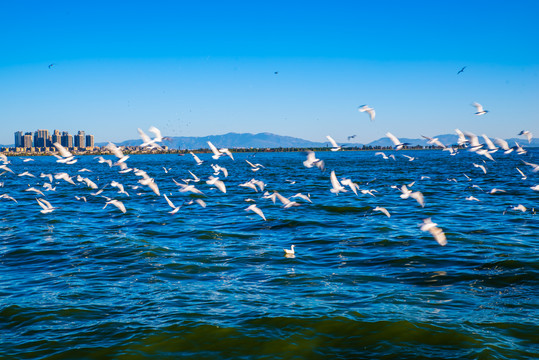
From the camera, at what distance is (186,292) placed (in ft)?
32.3

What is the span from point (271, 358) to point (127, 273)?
5.34m

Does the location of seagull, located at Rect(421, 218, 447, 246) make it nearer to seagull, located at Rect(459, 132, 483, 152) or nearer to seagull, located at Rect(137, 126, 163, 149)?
seagull, located at Rect(459, 132, 483, 152)

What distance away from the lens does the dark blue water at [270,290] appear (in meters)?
7.58

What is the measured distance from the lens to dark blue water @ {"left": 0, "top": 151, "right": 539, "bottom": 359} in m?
7.58

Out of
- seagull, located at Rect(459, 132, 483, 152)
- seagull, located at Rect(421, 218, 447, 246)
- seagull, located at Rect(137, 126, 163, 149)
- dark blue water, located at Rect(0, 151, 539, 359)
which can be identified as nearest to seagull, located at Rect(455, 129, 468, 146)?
seagull, located at Rect(459, 132, 483, 152)

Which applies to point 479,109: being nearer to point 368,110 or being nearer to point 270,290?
point 368,110

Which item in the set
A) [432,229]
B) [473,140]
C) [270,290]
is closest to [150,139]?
[270,290]

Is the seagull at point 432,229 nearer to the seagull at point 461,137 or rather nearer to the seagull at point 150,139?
the seagull at point 461,137

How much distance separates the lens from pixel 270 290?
389 inches

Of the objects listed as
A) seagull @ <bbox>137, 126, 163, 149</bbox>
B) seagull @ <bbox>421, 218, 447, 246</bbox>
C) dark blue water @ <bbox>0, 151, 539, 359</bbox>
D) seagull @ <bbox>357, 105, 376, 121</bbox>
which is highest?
seagull @ <bbox>357, 105, 376, 121</bbox>

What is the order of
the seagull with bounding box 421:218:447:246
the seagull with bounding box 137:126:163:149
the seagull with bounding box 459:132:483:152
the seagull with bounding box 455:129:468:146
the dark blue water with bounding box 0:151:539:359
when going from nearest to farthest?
the dark blue water with bounding box 0:151:539:359
the seagull with bounding box 421:218:447:246
the seagull with bounding box 137:126:163:149
the seagull with bounding box 459:132:483:152
the seagull with bounding box 455:129:468:146

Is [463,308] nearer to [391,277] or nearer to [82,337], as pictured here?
[391,277]

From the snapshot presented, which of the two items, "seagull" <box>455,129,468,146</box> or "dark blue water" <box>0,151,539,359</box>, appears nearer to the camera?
"dark blue water" <box>0,151,539,359</box>

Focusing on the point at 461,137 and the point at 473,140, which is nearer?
the point at 473,140
